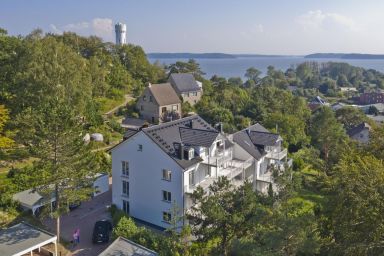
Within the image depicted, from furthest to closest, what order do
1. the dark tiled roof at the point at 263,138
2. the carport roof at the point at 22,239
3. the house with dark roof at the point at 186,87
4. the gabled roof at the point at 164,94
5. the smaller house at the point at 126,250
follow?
1. the house with dark roof at the point at 186,87
2. the gabled roof at the point at 164,94
3. the dark tiled roof at the point at 263,138
4. the carport roof at the point at 22,239
5. the smaller house at the point at 126,250

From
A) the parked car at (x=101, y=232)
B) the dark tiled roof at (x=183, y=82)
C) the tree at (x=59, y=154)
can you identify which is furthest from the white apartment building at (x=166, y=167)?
the dark tiled roof at (x=183, y=82)

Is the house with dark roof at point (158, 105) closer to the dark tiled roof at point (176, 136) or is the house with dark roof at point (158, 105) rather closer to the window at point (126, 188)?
the dark tiled roof at point (176, 136)

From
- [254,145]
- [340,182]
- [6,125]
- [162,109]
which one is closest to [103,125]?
[162,109]

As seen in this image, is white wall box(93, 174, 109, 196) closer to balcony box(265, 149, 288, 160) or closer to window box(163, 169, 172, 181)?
window box(163, 169, 172, 181)

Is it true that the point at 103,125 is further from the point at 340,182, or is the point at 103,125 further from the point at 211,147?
the point at 340,182

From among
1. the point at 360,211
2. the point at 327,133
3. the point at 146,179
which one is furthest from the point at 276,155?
the point at 360,211

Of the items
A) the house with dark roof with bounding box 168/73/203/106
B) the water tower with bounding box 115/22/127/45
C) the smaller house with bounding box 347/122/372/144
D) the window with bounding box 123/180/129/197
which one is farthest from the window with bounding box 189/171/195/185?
the water tower with bounding box 115/22/127/45
